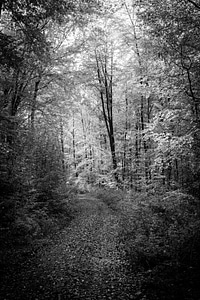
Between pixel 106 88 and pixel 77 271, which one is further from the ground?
pixel 106 88


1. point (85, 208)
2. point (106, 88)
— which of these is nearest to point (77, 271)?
point (85, 208)

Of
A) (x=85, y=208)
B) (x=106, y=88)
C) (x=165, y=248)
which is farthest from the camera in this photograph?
(x=106, y=88)

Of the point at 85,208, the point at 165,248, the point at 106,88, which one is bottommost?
the point at 85,208

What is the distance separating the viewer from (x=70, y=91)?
14906 millimetres

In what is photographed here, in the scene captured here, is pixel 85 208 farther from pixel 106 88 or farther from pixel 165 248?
pixel 106 88

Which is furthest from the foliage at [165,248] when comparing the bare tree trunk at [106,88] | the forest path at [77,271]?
the bare tree trunk at [106,88]

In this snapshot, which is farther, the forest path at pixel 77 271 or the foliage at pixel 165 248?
the forest path at pixel 77 271

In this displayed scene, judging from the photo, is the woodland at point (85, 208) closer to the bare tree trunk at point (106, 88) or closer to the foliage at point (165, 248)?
the foliage at point (165, 248)

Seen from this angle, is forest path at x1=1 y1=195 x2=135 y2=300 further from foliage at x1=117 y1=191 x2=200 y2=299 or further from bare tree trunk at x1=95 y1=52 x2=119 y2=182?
bare tree trunk at x1=95 y1=52 x2=119 y2=182

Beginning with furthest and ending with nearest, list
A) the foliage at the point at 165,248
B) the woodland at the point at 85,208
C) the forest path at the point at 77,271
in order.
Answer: the woodland at the point at 85,208 < the forest path at the point at 77,271 < the foliage at the point at 165,248

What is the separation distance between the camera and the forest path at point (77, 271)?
4.44 metres

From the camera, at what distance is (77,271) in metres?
5.45

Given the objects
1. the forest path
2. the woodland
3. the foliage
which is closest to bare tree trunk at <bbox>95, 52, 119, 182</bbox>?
the woodland

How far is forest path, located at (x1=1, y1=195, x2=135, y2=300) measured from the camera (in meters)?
4.44
